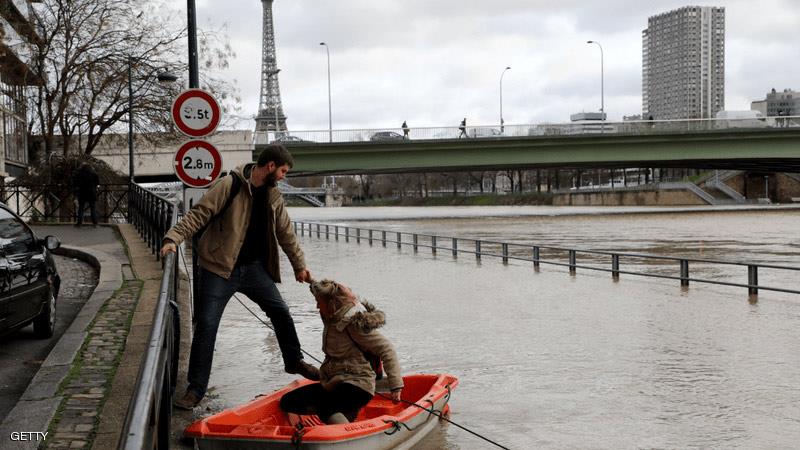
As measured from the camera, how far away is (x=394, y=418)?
5.87m

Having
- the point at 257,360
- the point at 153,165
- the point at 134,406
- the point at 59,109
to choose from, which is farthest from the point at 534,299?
the point at 153,165

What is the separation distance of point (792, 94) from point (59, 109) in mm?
186099

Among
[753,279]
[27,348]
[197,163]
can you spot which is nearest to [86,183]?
[197,163]

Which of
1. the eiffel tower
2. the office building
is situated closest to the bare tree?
the eiffel tower

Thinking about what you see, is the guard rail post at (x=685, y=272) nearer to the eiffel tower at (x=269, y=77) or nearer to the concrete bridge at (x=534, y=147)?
the concrete bridge at (x=534, y=147)

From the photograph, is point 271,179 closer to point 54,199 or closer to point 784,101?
point 54,199

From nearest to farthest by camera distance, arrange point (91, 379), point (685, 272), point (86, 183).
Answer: point (91, 379) → point (685, 272) → point (86, 183)

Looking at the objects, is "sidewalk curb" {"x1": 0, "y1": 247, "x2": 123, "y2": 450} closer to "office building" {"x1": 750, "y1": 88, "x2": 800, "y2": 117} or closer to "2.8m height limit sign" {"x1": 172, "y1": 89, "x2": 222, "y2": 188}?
"2.8m height limit sign" {"x1": 172, "y1": 89, "x2": 222, "y2": 188}

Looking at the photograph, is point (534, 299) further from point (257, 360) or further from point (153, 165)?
point (153, 165)

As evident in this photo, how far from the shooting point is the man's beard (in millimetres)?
6602

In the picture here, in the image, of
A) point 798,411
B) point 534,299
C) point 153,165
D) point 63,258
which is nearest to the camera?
point 798,411

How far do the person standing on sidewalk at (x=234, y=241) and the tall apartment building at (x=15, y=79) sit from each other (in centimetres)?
1786

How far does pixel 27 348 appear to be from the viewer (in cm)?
921

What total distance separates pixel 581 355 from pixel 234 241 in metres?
4.81
